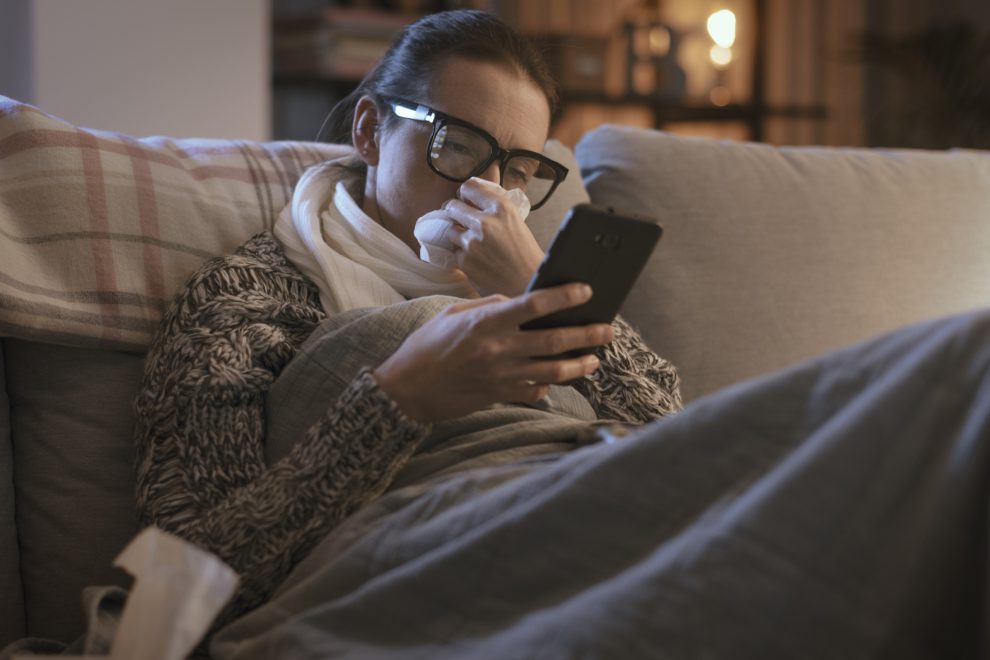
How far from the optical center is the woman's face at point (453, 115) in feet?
4.23

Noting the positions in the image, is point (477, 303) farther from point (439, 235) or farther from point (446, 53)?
point (446, 53)

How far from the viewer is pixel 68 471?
1.22 m

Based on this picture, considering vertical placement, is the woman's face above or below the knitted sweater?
above

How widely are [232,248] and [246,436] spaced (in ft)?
1.22

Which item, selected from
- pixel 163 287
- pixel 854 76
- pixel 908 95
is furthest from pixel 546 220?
pixel 854 76

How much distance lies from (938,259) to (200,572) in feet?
4.75

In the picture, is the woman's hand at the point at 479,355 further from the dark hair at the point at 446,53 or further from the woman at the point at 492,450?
the dark hair at the point at 446,53

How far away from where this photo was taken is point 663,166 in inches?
67.1

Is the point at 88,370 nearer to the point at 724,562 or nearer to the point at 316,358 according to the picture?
the point at 316,358

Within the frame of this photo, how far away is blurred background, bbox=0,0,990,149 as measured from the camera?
2.48m

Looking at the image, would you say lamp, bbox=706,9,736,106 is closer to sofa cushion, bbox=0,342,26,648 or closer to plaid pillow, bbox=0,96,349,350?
plaid pillow, bbox=0,96,349,350

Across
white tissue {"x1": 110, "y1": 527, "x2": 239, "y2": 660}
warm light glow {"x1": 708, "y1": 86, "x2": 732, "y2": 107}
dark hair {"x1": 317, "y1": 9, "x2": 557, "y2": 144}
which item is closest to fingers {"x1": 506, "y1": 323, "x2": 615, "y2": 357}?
white tissue {"x1": 110, "y1": 527, "x2": 239, "y2": 660}

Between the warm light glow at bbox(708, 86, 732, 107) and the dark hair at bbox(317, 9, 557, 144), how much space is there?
2797 millimetres

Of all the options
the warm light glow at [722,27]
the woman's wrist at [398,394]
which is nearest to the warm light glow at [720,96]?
the warm light glow at [722,27]
